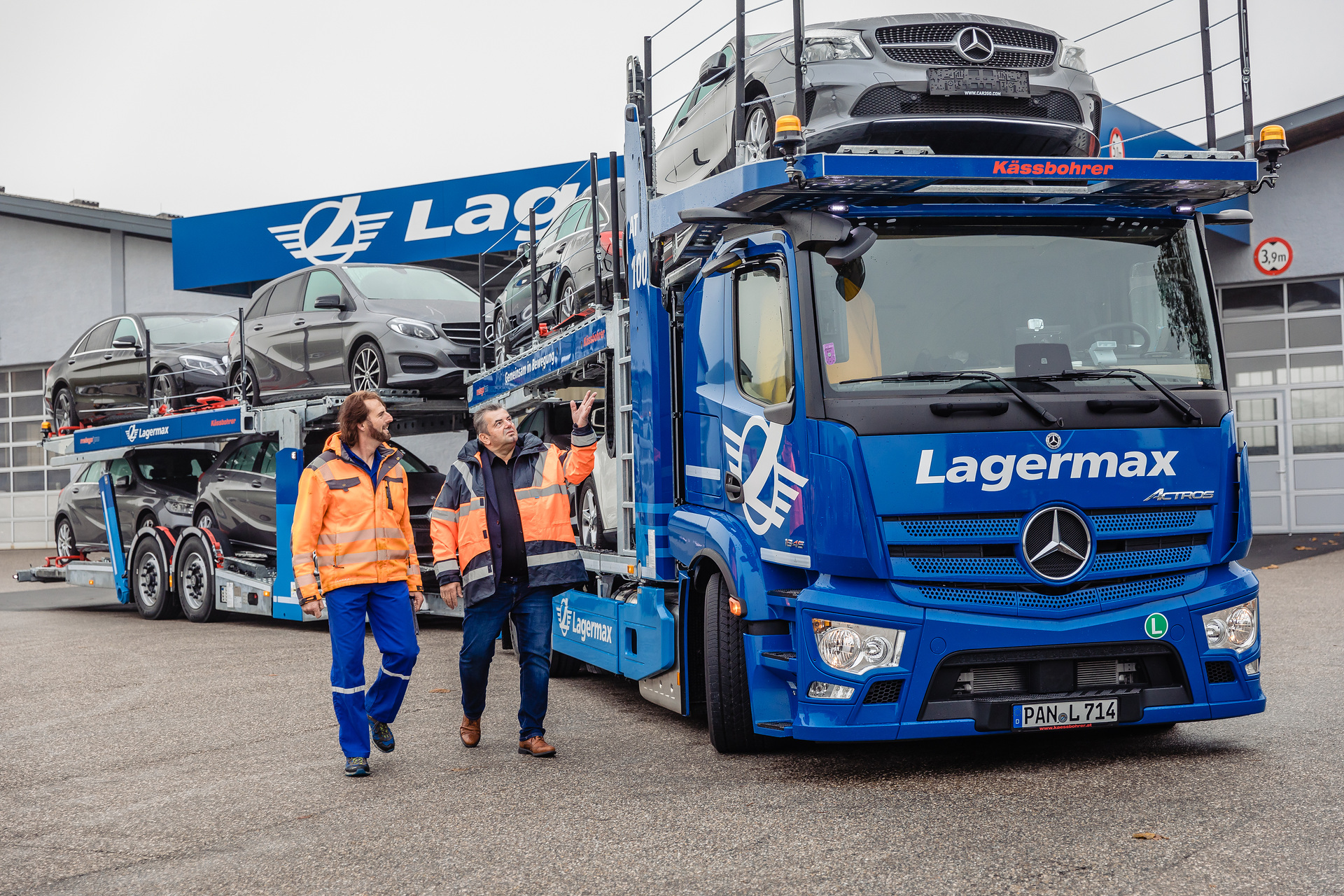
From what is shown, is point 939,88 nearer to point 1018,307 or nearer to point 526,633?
point 1018,307

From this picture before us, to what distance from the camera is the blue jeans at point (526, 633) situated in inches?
251

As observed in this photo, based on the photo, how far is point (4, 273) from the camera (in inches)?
1096

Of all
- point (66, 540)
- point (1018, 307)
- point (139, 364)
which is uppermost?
point (139, 364)

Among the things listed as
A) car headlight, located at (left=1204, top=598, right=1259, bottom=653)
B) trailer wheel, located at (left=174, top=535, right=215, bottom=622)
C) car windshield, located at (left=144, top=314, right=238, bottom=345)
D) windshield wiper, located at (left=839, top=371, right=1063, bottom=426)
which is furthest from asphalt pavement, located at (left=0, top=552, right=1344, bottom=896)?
car windshield, located at (left=144, top=314, right=238, bottom=345)

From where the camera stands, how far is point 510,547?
250 inches

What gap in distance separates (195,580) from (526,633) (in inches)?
330

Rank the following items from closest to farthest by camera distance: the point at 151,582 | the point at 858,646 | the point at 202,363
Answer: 1. the point at 858,646
2. the point at 151,582
3. the point at 202,363

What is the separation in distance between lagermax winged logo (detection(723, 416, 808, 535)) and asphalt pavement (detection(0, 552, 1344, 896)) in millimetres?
1124

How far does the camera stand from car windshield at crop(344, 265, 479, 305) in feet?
39.5

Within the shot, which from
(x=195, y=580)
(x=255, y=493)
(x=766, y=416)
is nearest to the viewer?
(x=766, y=416)

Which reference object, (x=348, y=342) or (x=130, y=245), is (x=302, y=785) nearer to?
(x=348, y=342)

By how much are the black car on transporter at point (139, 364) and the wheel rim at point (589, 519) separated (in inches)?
300

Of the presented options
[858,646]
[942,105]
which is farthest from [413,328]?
[858,646]

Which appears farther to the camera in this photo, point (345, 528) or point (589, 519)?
point (589, 519)
